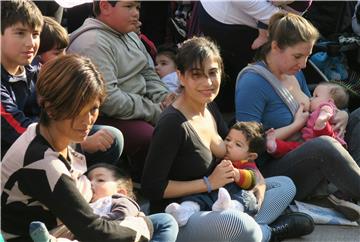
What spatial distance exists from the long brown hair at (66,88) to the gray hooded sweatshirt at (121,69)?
1.02 metres

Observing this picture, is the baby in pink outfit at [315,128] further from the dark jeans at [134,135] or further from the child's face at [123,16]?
the child's face at [123,16]

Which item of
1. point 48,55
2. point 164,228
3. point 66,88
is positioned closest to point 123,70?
point 48,55

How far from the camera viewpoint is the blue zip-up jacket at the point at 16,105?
2.52 m

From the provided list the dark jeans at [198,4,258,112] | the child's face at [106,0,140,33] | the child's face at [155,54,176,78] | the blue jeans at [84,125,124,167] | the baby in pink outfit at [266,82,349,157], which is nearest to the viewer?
the blue jeans at [84,125,124,167]

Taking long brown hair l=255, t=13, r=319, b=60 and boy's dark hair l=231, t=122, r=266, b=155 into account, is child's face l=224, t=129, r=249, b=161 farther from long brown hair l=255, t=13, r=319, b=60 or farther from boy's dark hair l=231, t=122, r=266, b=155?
long brown hair l=255, t=13, r=319, b=60

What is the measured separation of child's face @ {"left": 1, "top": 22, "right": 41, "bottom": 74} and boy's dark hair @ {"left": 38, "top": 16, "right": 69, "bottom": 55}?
10.8 inches

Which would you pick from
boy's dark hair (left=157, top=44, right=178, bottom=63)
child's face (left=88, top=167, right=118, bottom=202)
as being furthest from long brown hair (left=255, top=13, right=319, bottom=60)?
child's face (left=88, top=167, right=118, bottom=202)

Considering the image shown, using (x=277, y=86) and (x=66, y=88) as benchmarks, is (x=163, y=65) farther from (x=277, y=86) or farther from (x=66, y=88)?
(x=66, y=88)

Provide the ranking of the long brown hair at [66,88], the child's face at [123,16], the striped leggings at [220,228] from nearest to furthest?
the long brown hair at [66,88] < the striped leggings at [220,228] < the child's face at [123,16]

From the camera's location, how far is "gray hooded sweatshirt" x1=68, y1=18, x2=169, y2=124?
310cm

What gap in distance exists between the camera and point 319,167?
3018 millimetres

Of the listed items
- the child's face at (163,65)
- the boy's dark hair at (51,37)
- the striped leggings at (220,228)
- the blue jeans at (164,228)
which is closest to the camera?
the blue jeans at (164,228)

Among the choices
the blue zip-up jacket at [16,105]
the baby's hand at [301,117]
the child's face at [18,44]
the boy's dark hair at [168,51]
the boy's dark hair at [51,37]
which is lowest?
→ the boy's dark hair at [168,51]

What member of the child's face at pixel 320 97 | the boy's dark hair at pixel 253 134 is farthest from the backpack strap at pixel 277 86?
the boy's dark hair at pixel 253 134
